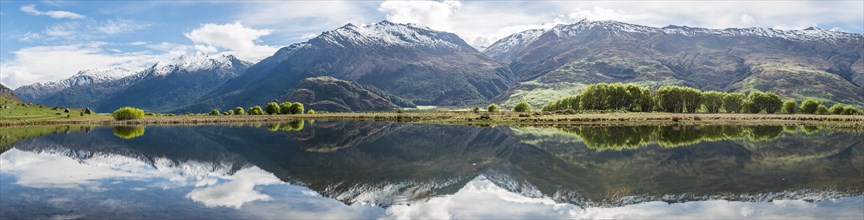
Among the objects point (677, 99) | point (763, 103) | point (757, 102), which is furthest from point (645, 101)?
point (763, 103)

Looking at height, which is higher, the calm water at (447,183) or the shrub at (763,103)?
the shrub at (763,103)

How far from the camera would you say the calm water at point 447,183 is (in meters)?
25.3

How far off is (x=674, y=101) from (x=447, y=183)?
579ft

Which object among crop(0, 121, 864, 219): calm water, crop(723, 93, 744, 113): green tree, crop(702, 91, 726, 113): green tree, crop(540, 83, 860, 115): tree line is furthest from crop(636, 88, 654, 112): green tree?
crop(0, 121, 864, 219): calm water

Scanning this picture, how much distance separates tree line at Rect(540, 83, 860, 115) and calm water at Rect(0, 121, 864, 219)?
12647 centimetres

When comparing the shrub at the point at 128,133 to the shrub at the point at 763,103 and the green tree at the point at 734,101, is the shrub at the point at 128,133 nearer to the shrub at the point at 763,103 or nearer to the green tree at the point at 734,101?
the green tree at the point at 734,101

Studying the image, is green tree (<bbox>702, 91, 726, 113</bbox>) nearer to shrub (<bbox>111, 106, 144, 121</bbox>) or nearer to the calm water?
the calm water

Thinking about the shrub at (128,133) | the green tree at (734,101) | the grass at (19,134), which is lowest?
the grass at (19,134)

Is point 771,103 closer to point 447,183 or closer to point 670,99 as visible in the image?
point 670,99

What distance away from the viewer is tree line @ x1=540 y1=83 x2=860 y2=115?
18425cm

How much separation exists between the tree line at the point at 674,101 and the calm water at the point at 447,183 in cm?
12647

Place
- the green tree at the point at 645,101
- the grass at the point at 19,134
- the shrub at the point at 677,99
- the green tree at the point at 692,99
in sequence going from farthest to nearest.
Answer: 1. the green tree at the point at 692,99
2. the shrub at the point at 677,99
3. the green tree at the point at 645,101
4. the grass at the point at 19,134

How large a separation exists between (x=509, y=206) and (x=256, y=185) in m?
16.5

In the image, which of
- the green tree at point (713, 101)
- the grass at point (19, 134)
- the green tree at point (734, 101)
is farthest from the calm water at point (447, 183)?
the green tree at point (734, 101)
